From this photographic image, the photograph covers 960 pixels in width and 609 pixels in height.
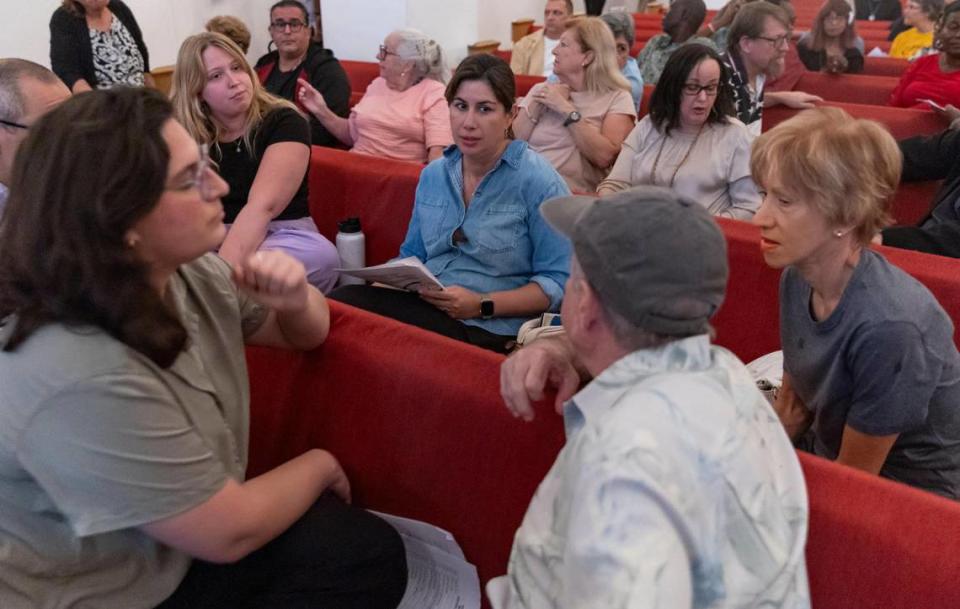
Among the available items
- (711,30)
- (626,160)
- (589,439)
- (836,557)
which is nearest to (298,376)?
(589,439)

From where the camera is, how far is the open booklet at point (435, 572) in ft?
4.58

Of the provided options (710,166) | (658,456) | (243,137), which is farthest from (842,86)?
(658,456)

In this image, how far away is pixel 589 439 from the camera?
801 millimetres

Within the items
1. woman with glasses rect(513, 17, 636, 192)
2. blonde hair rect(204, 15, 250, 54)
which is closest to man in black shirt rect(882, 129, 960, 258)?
woman with glasses rect(513, 17, 636, 192)

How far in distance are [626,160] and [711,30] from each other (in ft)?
8.85

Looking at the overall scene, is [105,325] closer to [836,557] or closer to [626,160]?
[836,557]

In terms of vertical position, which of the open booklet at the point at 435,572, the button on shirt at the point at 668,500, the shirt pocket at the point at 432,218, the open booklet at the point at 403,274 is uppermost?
the button on shirt at the point at 668,500

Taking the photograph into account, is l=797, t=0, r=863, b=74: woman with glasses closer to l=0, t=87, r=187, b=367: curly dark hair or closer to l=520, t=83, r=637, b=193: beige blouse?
l=520, t=83, r=637, b=193: beige blouse

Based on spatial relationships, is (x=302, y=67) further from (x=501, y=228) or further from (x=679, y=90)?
(x=501, y=228)

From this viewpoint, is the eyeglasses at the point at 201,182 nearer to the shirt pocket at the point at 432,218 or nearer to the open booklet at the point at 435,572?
the open booklet at the point at 435,572

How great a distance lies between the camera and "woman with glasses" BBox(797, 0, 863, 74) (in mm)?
4523

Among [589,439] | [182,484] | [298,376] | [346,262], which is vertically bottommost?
[346,262]

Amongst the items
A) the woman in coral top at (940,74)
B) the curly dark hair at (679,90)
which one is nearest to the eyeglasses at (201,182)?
the curly dark hair at (679,90)

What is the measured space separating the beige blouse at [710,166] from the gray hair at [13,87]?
1898 mm
